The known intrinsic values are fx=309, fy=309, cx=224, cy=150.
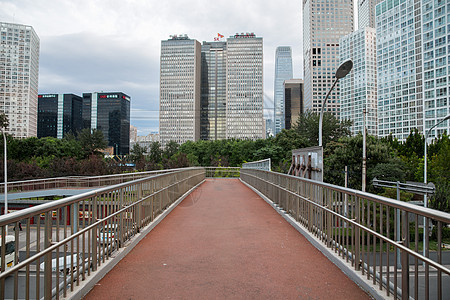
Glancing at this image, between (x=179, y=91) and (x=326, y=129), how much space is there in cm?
11776

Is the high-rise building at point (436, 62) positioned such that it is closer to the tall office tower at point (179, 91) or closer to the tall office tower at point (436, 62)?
the tall office tower at point (436, 62)

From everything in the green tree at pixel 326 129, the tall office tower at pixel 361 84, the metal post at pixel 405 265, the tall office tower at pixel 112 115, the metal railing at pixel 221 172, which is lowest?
the metal railing at pixel 221 172

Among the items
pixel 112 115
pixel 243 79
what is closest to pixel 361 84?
pixel 243 79

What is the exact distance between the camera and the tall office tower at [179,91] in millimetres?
156875

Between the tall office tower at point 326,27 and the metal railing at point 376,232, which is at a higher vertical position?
the tall office tower at point 326,27

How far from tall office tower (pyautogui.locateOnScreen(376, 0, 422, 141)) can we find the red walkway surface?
127 meters

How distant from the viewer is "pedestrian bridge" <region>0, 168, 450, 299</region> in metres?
2.84

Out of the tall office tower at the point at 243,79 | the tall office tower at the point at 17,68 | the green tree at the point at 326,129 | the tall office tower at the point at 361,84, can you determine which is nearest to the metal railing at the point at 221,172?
the green tree at the point at 326,129

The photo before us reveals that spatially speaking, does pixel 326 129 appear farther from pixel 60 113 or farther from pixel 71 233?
pixel 60 113

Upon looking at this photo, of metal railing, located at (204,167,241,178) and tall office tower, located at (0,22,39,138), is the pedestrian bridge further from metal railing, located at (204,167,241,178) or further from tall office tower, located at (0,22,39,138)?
tall office tower, located at (0,22,39,138)

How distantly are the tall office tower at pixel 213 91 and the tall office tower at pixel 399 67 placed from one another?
246 ft

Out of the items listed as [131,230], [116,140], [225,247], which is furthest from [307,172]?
[116,140]

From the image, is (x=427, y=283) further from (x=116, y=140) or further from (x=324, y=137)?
(x=116, y=140)

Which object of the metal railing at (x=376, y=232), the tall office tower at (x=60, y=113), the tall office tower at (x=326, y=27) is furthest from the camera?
the tall office tower at (x=326, y=27)
